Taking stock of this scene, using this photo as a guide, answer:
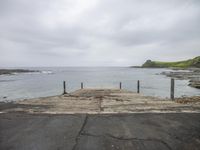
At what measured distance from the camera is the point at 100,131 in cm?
446

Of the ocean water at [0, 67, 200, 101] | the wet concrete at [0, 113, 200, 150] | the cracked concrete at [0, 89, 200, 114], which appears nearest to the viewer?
the wet concrete at [0, 113, 200, 150]

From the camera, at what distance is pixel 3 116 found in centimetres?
579

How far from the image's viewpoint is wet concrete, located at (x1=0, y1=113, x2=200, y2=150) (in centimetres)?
370

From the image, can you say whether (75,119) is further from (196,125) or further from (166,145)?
(196,125)

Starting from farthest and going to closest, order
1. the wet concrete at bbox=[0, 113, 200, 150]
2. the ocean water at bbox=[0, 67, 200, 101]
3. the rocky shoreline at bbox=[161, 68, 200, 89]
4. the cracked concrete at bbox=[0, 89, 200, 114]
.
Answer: the rocky shoreline at bbox=[161, 68, 200, 89]
the ocean water at bbox=[0, 67, 200, 101]
the cracked concrete at bbox=[0, 89, 200, 114]
the wet concrete at bbox=[0, 113, 200, 150]

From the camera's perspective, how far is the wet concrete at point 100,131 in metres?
3.70

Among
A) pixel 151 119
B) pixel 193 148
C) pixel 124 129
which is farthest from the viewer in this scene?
pixel 151 119

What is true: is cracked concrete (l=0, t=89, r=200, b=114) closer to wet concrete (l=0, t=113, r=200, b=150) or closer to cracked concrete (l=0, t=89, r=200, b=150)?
cracked concrete (l=0, t=89, r=200, b=150)

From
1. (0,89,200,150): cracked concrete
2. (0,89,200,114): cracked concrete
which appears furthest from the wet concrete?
(0,89,200,114): cracked concrete

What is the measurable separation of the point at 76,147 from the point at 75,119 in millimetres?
1846

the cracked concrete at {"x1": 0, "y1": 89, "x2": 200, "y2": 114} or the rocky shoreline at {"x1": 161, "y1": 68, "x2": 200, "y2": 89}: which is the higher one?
the cracked concrete at {"x1": 0, "y1": 89, "x2": 200, "y2": 114}

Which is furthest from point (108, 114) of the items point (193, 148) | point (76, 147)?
point (193, 148)

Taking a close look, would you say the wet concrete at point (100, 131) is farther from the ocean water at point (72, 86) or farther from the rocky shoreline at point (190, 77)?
the rocky shoreline at point (190, 77)

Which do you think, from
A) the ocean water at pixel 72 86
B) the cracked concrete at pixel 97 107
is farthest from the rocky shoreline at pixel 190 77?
the cracked concrete at pixel 97 107
